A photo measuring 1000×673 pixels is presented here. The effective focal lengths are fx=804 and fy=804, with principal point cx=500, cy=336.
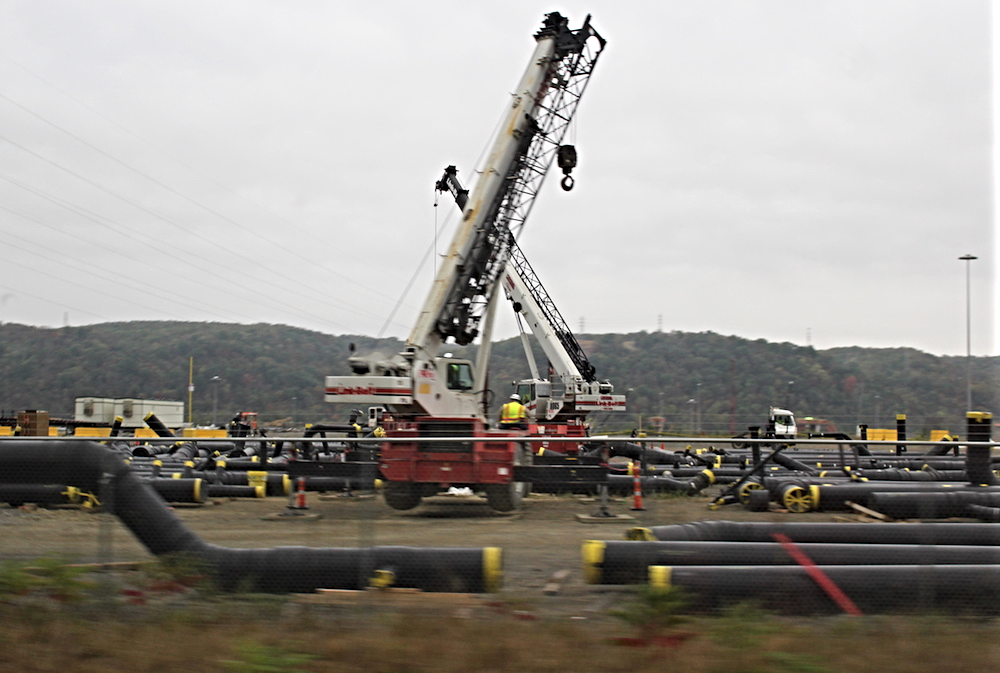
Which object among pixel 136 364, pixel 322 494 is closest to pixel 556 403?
pixel 322 494

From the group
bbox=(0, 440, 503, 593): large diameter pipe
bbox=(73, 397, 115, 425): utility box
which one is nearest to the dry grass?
bbox=(0, 440, 503, 593): large diameter pipe

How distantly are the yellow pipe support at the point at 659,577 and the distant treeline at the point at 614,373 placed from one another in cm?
4546

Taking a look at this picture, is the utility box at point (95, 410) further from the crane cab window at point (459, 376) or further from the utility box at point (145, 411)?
the crane cab window at point (459, 376)

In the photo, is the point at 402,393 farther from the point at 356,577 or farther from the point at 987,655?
the point at 987,655

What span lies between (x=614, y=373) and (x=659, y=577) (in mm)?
83098

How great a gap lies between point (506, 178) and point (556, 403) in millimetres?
12888

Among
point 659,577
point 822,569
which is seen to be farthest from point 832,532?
point 659,577

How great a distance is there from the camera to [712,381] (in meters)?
84.1

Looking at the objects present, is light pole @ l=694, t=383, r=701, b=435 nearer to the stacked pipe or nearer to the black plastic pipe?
the stacked pipe

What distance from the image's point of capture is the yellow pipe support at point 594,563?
23.0 feet

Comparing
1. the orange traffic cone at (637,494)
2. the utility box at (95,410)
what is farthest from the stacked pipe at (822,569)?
the utility box at (95,410)

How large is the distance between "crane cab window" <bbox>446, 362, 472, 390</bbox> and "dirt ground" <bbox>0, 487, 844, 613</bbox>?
8.57 meters

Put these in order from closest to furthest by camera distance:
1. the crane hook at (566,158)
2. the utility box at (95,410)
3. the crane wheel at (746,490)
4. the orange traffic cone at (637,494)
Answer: the orange traffic cone at (637,494) → the crane wheel at (746,490) → the crane hook at (566,158) → the utility box at (95,410)

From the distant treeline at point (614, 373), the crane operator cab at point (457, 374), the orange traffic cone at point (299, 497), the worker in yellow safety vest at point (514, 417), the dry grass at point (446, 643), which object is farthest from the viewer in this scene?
the distant treeline at point (614, 373)
